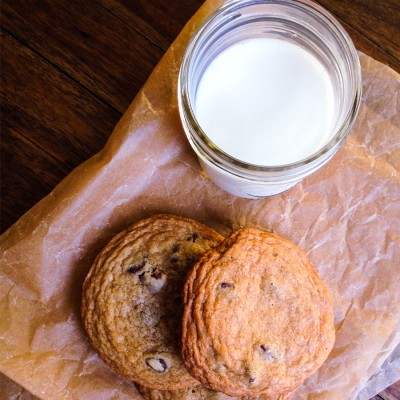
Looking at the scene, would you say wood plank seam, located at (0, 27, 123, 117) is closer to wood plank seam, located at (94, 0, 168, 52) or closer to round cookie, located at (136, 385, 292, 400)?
wood plank seam, located at (94, 0, 168, 52)

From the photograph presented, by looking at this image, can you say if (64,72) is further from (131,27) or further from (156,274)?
(156,274)

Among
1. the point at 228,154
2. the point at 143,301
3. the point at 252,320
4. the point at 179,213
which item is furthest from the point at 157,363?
the point at 228,154

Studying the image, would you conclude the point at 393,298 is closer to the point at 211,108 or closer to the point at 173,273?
the point at 173,273

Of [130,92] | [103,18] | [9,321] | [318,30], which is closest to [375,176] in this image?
[318,30]

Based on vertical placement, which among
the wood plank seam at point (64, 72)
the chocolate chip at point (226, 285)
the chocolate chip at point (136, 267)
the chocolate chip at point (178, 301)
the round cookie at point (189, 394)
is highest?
the chocolate chip at point (226, 285)

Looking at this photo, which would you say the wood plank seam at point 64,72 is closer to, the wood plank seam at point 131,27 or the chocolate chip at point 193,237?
the wood plank seam at point 131,27

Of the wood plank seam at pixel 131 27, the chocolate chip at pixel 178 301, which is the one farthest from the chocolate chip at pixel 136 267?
the wood plank seam at pixel 131 27
